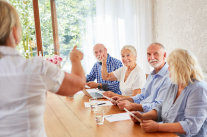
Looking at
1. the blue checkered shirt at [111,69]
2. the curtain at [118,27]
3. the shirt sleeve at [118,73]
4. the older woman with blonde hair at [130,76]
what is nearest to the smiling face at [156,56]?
the older woman with blonde hair at [130,76]

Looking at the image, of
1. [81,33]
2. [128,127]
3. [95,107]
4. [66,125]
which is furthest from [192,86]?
[81,33]

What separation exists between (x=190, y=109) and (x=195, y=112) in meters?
0.04

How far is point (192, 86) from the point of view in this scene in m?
1.50

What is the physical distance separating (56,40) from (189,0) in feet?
8.05

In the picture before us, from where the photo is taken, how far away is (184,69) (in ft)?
4.98

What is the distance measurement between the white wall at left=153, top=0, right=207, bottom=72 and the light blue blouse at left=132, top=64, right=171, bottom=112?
59.5 inches

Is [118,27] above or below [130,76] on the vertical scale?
above

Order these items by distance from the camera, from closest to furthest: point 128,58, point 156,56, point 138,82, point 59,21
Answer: point 156,56, point 138,82, point 128,58, point 59,21

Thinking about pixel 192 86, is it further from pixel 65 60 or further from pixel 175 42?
pixel 65 60

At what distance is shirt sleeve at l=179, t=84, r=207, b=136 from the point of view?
4.64 ft

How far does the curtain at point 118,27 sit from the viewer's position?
4230mm

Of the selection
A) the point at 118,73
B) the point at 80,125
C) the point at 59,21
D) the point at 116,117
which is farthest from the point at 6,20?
the point at 59,21

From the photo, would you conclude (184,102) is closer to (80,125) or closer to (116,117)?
(116,117)

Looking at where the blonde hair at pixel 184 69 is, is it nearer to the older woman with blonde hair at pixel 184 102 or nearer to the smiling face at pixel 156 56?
the older woman with blonde hair at pixel 184 102
